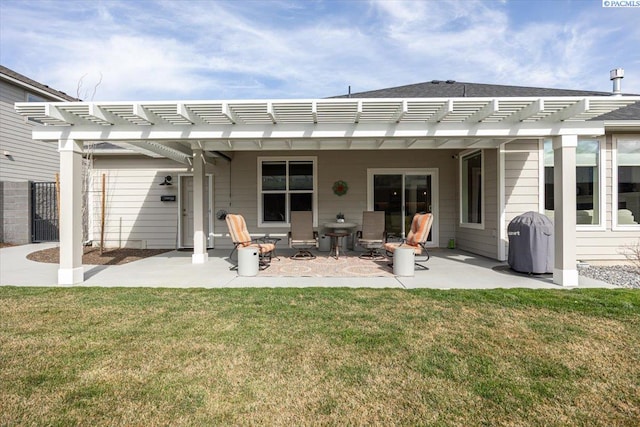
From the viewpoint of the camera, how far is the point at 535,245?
18.2 ft

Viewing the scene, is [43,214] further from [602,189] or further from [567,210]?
[602,189]

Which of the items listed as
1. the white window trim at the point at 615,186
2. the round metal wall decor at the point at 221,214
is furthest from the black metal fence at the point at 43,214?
the white window trim at the point at 615,186

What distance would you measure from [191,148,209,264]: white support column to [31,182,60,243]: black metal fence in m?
7.12

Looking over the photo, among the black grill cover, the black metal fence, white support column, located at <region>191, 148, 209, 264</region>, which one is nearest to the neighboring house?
the black metal fence

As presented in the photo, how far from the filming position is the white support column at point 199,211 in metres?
6.94

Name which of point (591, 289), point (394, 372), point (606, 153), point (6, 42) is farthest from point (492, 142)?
point (6, 42)

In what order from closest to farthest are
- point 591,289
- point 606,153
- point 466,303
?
1. point 466,303
2. point 591,289
3. point 606,153

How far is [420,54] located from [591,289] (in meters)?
10.2

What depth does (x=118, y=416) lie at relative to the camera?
1911 millimetres

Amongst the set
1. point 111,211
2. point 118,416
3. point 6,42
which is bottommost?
point 118,416

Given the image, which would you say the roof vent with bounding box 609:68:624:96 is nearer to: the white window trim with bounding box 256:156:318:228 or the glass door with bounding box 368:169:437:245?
the glass door with bounding box 368:169:437:245

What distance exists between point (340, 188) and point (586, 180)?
214 inches

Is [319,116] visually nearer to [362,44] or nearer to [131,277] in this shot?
[131,277]

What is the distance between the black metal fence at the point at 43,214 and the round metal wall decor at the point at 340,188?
369 inches
